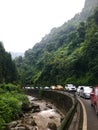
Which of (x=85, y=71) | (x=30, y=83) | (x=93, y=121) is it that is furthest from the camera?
(x=30, y=83)

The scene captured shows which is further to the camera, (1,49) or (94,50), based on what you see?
(1,49)

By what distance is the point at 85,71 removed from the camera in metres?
87.2

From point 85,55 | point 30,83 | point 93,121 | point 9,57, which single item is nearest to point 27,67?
point 30,83

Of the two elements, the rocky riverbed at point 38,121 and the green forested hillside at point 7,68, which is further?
the green forested hillside at point 7,68

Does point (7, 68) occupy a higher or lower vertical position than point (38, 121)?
higher

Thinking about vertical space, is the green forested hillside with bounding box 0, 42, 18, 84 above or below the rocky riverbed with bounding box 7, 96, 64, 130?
above

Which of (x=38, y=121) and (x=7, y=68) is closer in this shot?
(x=38, y=121)

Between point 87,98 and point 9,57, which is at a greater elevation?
point 9,57

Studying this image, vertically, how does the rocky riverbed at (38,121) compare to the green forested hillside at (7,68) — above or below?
below

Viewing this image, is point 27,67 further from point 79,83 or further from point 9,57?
point 79,83

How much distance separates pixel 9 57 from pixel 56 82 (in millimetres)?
17331

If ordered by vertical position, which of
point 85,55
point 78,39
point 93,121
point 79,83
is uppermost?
point 78,39

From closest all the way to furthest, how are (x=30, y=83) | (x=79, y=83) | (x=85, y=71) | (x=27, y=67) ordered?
1. (x=79, y=83)
2. (x=85, y=71)
3. (x=30, y=83)
4. (x=27, y=67)

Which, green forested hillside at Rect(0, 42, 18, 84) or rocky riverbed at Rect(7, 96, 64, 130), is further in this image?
green forested hillside at Rect(0, 42, 18, 84)
